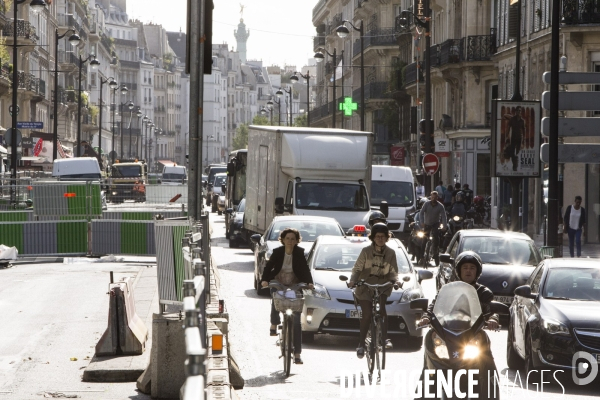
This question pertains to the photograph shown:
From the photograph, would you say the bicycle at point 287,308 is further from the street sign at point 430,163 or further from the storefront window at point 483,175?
the storefront window at point 483,175

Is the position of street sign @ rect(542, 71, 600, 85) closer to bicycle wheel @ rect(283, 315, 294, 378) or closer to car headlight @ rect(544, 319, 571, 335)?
car headlight @ rect(544, 319, 571, 335)

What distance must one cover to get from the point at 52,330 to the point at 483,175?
4243 centimetres

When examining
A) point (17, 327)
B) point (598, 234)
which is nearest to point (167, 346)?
point (17, 327)

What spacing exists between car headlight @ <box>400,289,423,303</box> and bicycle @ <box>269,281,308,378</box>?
2803mm

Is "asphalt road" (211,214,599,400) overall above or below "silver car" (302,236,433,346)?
below

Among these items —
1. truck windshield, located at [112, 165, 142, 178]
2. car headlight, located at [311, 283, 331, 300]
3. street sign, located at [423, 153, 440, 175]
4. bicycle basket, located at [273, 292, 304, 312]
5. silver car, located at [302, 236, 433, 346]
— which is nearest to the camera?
bicycle basket, located at [273, 292, 304, 312]

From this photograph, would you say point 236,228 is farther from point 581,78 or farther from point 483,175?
point 483,175

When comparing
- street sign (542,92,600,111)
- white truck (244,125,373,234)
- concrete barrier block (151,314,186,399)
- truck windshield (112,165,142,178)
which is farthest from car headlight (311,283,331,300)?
truck windshield (112,165,142,178)

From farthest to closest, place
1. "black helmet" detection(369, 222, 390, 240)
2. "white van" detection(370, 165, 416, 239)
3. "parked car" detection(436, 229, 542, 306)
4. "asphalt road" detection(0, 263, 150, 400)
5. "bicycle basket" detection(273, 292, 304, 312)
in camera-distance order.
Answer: "white van" detection(370, 165, 416, 239) < "parked car" detection(436, 229, 542, 306) < "black helmet" detection(369, 222, 390, 240) < "bicycle basket" detection(273, 292, 304, 312) < "asphalt road" detection(0, 263, 150, 400)

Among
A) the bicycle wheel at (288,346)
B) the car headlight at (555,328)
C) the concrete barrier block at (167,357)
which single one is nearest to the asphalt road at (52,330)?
the concrete barrier block at (167,357)

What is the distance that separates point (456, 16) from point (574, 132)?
133 feet

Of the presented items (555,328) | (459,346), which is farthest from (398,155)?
(459,346)

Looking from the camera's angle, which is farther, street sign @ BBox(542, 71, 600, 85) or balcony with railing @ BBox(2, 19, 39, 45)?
balcony with railing @ BBox(2, 19, 39, 45)

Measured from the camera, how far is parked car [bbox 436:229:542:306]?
1920 cm
